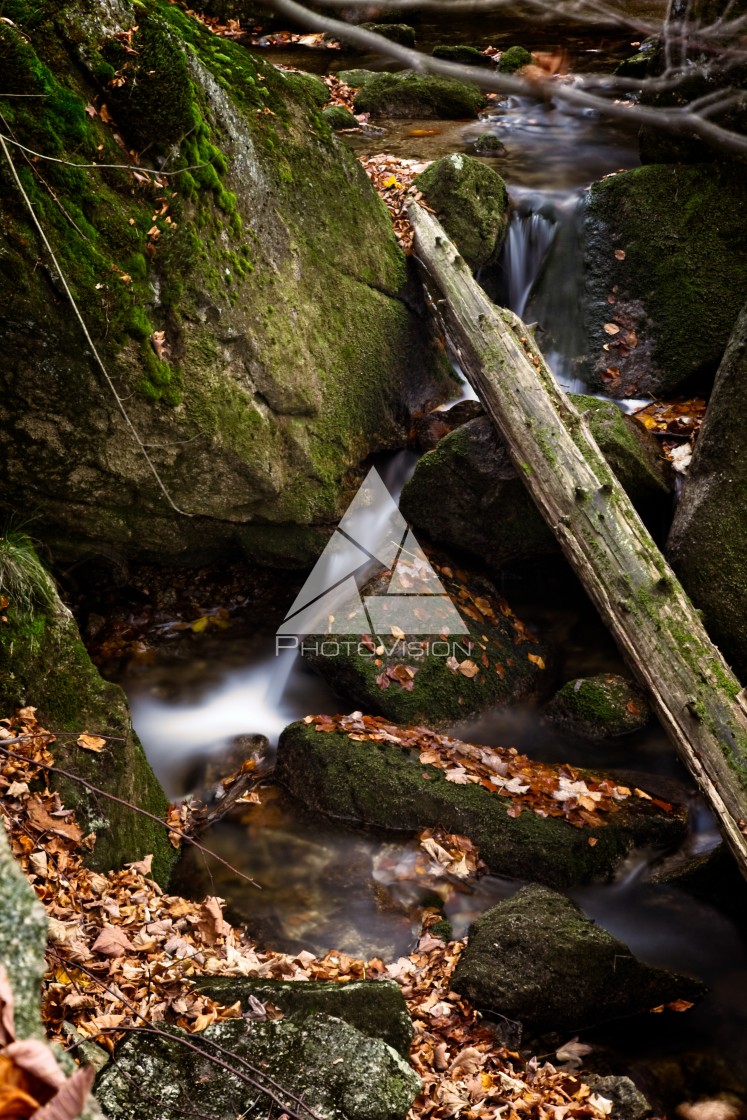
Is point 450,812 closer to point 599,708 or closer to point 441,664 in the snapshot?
point 441,664

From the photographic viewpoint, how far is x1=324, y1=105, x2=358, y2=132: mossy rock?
431 inches

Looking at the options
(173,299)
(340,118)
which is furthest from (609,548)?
(340,118)

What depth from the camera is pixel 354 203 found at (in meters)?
7.78

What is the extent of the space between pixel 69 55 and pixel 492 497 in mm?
4370

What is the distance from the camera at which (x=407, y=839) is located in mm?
5461

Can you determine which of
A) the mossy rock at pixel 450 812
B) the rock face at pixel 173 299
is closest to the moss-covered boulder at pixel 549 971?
the mossy rock at pixel 450 812

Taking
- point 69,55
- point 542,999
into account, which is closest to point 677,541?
point 542,999

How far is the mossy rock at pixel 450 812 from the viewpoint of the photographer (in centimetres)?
523

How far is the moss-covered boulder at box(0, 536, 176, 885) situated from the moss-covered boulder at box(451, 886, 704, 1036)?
1.92 m

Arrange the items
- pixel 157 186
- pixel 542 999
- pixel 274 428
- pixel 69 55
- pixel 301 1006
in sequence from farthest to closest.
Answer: pixel 274 428 < pixel 157 186 < pixel 69 55 < pixel 542 999 < pixel 301 1006

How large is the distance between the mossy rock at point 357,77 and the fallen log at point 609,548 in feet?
23.4

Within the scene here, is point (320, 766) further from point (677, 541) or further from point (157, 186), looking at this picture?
point (157, 186)

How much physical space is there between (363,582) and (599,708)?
2231mm

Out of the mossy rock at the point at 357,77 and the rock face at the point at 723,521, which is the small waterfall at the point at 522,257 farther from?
the mossy rock at the point at 357,77
